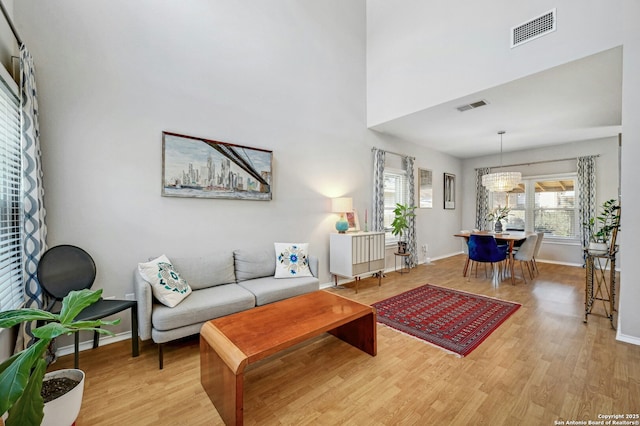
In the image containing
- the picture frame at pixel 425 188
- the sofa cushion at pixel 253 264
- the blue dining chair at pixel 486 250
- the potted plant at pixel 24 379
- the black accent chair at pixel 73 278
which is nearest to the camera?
the potted plant at pixel 24 379

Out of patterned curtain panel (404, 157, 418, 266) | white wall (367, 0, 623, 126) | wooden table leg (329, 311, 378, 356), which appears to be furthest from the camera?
patterned curtain panel (404, 157, 418, 266)

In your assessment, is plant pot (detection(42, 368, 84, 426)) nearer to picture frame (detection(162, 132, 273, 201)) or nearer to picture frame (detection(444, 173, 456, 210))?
picture frame (detection(162, 132, 273, 201))

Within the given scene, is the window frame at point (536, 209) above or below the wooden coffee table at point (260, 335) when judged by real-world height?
above

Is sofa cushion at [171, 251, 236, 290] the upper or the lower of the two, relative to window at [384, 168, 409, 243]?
lower

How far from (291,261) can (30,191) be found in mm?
2354

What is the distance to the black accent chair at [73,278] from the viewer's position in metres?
2.09

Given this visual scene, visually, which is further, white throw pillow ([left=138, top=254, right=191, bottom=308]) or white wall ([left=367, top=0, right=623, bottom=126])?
white wall ([left=367, top=0, right=623, bottom=126])

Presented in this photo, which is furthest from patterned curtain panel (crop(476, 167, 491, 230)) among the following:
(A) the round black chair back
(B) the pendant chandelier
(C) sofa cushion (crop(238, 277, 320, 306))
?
(A) the round black chair back

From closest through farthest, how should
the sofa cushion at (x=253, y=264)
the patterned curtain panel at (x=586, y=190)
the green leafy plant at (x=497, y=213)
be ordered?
the sofa cushion at (x=253, y=264), the patterned curtain panel at (x=586, y=190), the green leafy plant at (x=497, y=213)

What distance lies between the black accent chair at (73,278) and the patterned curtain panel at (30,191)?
0.06 meters

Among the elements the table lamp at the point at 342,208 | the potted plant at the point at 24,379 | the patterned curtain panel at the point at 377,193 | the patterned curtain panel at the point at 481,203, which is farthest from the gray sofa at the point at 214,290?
the patterned curtain panel at the point at 481,203

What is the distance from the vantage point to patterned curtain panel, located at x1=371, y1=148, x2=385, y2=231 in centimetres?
496

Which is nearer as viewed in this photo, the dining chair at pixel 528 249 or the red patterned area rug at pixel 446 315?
the red patterned area rug at pixel 446 315

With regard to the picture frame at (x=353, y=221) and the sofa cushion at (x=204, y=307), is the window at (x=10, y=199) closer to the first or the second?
the sofa cushion at (x=204, y=307)
